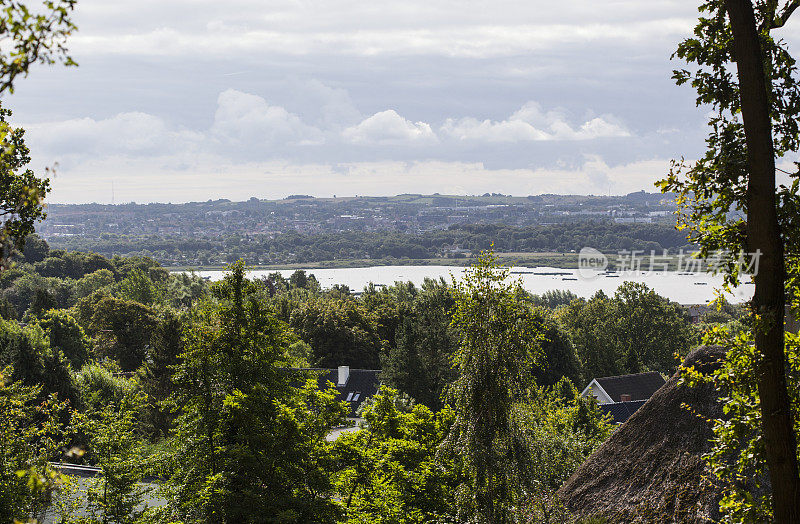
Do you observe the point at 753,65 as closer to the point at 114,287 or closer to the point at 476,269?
the point at 476,269

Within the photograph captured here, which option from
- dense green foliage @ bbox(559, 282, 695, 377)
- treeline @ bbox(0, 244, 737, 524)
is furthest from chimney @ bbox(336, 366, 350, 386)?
dense green foliage @ bbox(559, 282, 695, 377)

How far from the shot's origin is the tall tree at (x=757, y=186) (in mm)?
6531

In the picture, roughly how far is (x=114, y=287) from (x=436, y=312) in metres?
63.5

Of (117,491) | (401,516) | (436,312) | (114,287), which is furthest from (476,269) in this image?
(114,287)

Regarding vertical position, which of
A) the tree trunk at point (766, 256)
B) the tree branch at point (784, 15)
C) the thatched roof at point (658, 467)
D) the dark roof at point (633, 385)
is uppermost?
the tree branch at point (784, 15)

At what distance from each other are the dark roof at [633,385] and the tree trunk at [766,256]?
4286 cm

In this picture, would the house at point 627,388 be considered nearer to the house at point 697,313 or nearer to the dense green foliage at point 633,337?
the dense green foliage at point 633,337

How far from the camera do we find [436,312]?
4269 centimetres

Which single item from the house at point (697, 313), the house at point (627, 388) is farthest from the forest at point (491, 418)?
the house at point (697, 313)

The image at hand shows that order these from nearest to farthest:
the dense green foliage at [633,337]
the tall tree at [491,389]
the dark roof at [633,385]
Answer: the tall tree at [491,389], the dark roof at [633,385], the dense green foliage at [633,337]

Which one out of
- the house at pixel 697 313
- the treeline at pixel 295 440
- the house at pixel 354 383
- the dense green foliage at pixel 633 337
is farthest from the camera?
the house at pixel 697 313

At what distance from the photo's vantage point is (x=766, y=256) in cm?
655

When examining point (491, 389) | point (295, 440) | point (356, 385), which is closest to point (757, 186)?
point (491, 389)

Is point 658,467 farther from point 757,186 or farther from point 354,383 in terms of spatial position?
point 354,383
